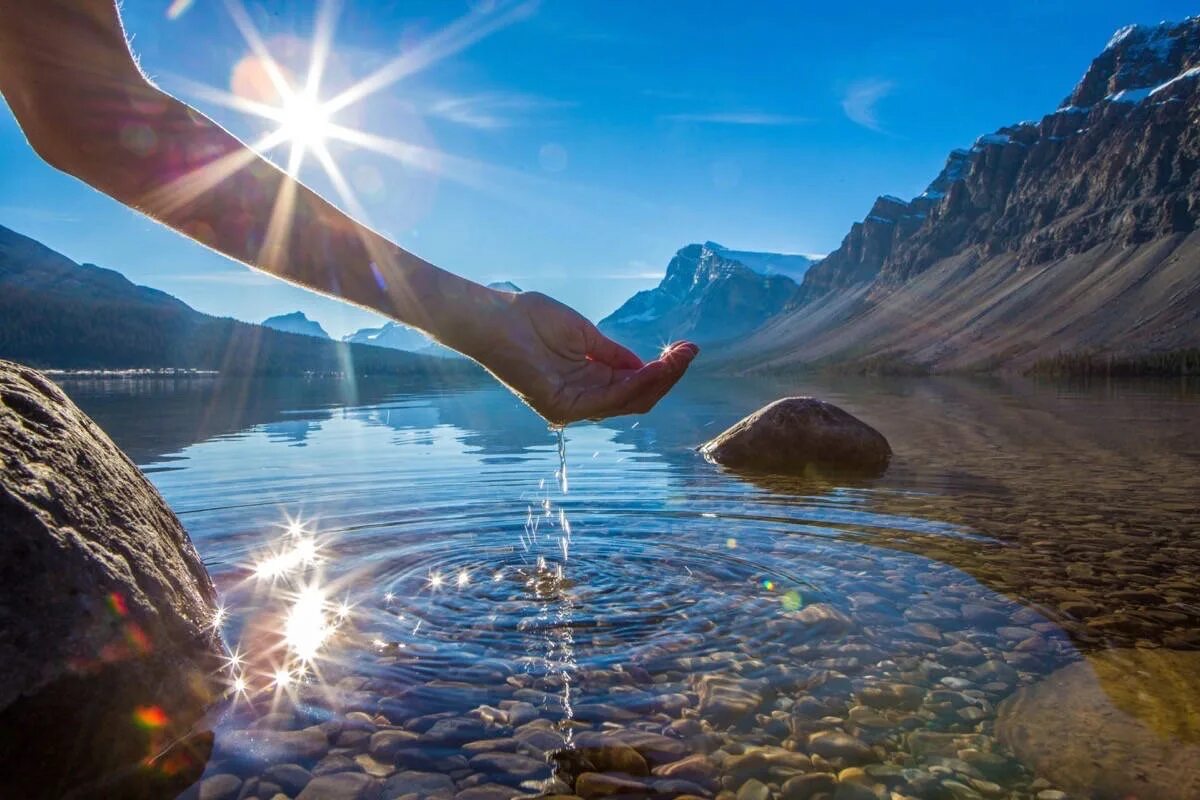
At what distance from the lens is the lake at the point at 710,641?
12.9ft

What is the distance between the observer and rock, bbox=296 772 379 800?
3.66 metres

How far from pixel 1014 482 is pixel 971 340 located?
194 meters

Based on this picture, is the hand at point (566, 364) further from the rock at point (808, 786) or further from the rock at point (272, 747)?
the rock at point (272, 747)

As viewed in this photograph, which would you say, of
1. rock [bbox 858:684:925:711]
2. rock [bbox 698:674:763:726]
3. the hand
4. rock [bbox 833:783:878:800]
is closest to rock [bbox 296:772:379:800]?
rock [bbox 698:674:763:726]

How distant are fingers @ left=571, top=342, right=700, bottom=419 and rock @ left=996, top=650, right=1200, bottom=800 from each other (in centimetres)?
260

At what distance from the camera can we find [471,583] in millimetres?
7234

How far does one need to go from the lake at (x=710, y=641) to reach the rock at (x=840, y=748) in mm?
15

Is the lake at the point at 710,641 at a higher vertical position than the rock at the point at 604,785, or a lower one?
higher

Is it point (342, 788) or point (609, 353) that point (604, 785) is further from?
point (609, 353)

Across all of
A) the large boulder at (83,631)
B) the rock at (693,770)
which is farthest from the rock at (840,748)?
the large boulder at (83,631)

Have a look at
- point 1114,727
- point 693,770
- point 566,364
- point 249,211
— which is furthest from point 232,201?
point 1114,727

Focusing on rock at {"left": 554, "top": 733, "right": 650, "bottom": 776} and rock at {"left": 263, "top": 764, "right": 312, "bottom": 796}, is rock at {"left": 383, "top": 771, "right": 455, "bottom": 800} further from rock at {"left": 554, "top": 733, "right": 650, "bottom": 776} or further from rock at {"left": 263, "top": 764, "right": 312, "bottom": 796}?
rock at {"left": 554, "top": 733, "right": 650, "bottom": 776}

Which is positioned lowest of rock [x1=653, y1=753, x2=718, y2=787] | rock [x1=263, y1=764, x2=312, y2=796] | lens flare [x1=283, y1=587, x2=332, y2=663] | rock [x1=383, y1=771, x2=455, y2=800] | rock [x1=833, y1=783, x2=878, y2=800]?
rock [x1=833, y1=783, x2=878, y2=800]

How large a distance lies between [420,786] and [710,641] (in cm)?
244
